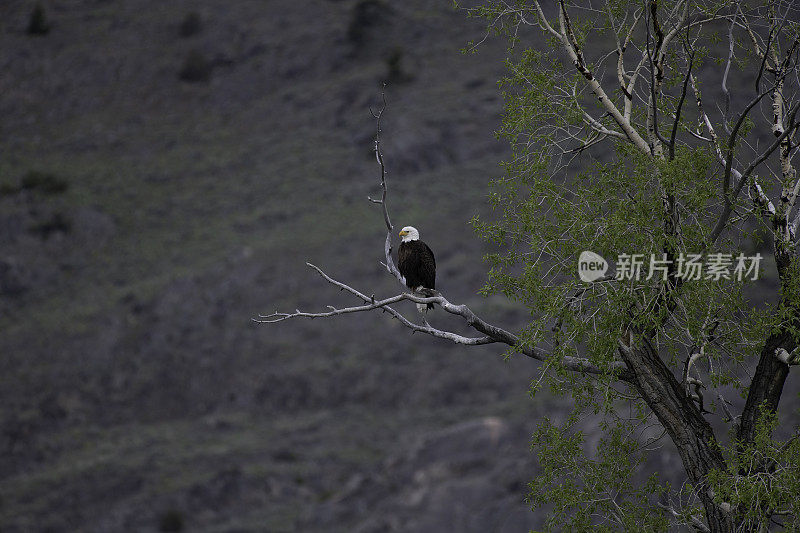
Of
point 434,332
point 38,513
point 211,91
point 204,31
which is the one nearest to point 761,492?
point 434,332

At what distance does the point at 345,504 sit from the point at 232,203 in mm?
26657

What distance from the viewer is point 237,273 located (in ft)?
159

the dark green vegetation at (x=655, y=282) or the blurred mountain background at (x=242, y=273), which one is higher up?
the dark green vegetation at (x=655, y=282)

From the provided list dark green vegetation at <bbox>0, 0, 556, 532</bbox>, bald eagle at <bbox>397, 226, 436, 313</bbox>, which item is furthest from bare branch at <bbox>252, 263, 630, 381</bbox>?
dark green vegetation at <bbox>0, 0, 556, 532</bbox>

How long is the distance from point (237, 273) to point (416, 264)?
3654 cm

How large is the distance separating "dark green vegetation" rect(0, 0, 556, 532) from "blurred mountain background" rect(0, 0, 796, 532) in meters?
0.13

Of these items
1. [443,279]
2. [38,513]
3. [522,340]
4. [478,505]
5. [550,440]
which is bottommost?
[38,513]

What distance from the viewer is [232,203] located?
55.8 metres

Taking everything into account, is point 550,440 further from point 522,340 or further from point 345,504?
point 345,504

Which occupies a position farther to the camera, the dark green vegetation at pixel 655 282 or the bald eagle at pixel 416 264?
the bald eagle at pixel 416 264

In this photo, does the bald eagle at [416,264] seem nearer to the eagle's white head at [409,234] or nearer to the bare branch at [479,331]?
the eagle's white head at [409,234]

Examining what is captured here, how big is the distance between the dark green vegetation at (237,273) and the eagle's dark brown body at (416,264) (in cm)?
1710

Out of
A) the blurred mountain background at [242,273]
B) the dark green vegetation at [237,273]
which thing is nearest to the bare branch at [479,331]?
the blurred mountain background at [242,273]

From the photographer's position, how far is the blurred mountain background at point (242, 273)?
36.8 m
